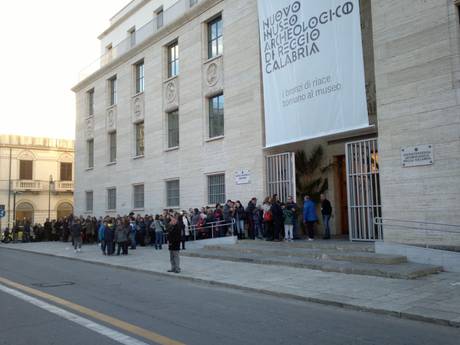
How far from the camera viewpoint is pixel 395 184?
13.3 meters

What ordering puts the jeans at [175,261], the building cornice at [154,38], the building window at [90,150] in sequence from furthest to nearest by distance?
1. the building window at [90,150]
2. the building cornice at [154,38]
3. the jeans at [175,261]

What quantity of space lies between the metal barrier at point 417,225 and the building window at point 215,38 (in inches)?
473

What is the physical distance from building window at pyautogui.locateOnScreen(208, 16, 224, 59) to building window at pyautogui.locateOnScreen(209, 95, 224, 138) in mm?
2245

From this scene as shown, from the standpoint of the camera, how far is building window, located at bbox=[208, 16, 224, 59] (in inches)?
871

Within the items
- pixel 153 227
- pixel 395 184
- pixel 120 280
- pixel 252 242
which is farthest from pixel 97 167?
pixel 395 184

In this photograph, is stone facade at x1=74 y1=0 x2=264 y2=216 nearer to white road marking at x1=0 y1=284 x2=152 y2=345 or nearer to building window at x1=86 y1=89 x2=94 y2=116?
building window at x1=86 y1=89 x2=94 y2=116

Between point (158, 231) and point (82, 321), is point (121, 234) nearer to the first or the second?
point (158, 231)

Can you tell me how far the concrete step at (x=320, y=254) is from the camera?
1198 cm

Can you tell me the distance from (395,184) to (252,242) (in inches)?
231

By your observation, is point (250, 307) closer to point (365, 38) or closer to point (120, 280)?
point (120, 280)

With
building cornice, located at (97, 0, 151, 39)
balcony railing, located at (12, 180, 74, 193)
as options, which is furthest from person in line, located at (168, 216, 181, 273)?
balcony railing, located at (12, 180, 74, 193)

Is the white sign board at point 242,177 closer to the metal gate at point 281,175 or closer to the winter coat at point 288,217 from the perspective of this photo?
the metal gate at point 281,175

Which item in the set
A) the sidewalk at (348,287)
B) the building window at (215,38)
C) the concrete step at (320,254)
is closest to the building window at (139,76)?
the building window at (215,38)

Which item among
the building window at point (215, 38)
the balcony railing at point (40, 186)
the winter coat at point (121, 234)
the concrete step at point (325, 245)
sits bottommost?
the concrete step at point (325, 245)
